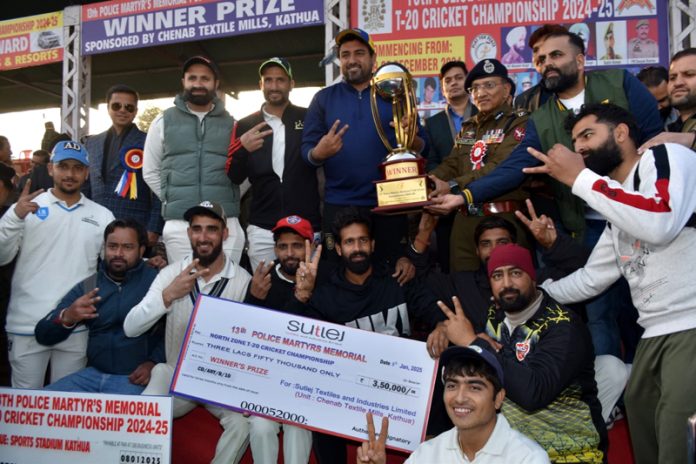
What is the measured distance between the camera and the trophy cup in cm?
411

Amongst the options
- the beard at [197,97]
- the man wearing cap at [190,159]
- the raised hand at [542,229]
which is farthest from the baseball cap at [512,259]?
the beard at [197,97]

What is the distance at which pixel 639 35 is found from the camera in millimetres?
7797

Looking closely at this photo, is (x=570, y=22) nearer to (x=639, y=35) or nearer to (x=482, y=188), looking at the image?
(x=639, y=35)

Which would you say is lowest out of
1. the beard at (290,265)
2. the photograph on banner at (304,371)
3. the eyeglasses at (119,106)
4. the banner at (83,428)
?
the banner at (83,428)

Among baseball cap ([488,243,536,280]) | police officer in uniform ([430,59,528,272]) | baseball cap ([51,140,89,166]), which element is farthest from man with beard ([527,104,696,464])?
baseball cap ([51,140,89,166])

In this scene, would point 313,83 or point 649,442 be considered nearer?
point 649,442

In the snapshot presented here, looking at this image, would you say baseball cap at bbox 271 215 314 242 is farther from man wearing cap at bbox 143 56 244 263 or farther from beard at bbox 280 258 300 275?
man wearing cap at bbox 143 56 244 263

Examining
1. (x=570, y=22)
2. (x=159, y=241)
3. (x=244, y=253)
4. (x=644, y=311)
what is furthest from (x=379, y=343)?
(x=570, y=22)

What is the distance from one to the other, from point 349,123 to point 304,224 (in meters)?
0.82

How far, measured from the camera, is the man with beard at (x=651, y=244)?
2.70 meters

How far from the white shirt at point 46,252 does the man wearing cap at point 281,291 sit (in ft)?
4.54

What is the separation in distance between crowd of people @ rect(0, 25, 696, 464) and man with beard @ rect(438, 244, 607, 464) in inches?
0.4

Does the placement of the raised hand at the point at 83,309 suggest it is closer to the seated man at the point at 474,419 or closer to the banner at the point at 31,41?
the seated man at the point at 474,419

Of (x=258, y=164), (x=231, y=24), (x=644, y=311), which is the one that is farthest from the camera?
(x=231, y=24)
